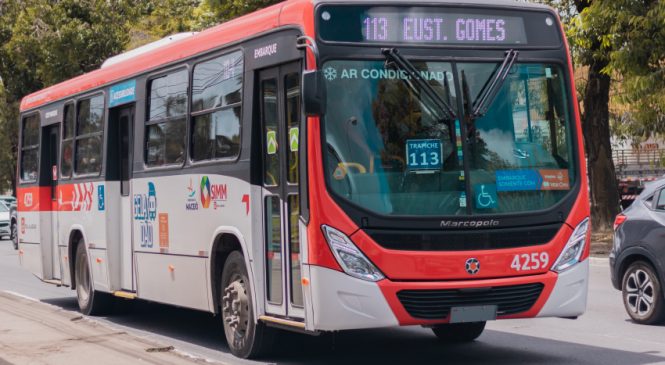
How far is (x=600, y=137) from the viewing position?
88.9 feet

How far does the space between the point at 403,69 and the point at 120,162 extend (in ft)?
20.3

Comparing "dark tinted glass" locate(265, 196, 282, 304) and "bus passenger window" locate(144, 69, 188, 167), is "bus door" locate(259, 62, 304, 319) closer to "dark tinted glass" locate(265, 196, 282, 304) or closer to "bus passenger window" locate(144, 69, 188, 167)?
"dark tinted glass" locate(265, 196, 282, 304)

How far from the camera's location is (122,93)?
14070 millimetres

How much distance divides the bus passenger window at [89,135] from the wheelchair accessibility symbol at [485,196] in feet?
22.4

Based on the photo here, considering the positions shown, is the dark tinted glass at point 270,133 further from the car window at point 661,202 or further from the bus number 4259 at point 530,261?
the car window at point 661,202

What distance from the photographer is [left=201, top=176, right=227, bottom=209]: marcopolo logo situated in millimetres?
10969

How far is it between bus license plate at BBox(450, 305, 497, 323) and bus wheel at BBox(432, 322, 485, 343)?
221cm

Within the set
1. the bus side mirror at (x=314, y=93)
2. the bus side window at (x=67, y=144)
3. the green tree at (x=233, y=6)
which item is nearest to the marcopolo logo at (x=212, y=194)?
the bus side mirror at (x=314, y=93)

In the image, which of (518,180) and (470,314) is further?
(518,180)

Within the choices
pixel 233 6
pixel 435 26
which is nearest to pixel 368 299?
pixel 435 26

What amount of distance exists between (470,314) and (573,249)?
1109mm

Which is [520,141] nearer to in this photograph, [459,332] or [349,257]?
[349,257]

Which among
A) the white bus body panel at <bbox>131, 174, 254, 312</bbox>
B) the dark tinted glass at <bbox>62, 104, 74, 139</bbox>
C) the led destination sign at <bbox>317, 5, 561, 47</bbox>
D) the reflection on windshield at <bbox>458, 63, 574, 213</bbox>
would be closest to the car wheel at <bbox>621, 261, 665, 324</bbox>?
the reflection on windshield at <bbox>458, 63, 574, 213</bbox>

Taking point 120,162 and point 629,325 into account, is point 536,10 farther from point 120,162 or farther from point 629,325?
point 120,162
